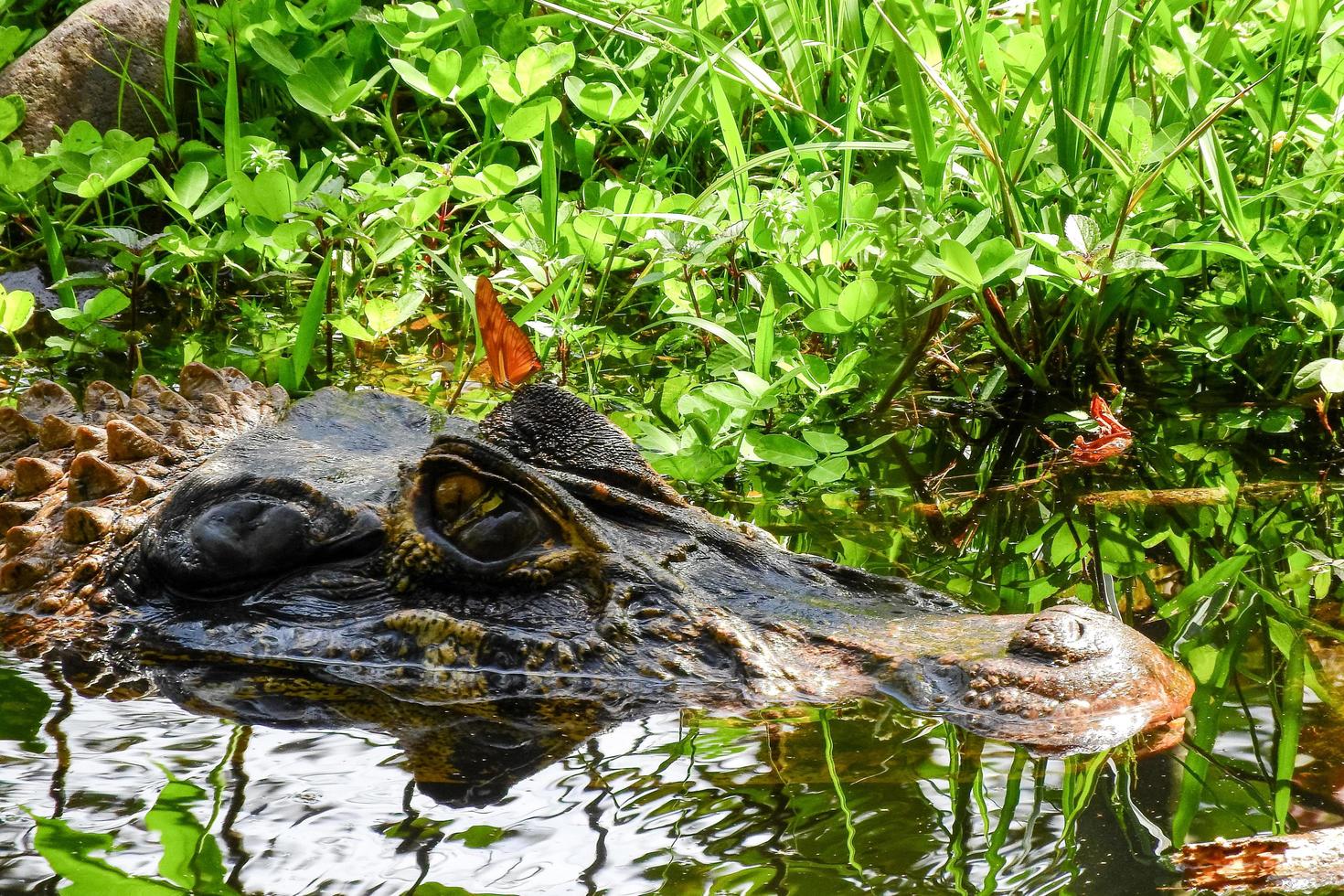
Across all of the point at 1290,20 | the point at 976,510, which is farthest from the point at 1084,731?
the point at 1290,20

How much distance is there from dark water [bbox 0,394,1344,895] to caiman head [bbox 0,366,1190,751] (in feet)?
0.47

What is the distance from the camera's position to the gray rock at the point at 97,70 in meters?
6.87

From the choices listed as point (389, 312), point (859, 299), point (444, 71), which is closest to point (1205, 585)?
point (859, 299)

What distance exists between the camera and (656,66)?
6363 mm

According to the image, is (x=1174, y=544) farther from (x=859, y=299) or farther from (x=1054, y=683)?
(x=1054, y=683)

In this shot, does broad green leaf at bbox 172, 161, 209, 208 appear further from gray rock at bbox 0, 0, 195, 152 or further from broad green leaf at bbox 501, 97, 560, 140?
gray rock at bbox 0, 0, 195, 152

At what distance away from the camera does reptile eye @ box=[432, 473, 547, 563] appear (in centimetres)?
317

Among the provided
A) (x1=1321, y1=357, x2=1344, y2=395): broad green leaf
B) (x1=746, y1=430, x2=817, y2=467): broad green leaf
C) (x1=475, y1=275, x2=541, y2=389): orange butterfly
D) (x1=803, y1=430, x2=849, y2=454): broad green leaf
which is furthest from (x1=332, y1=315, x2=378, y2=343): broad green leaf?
(x1=1321, y1=357, x2=1344, y2=395): broad green leaf

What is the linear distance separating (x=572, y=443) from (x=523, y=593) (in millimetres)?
424

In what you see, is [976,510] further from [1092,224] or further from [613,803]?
[613,803]

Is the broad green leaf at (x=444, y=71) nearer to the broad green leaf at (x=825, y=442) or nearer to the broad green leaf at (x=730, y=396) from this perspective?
the broad green leaf at (x=730, y=396)

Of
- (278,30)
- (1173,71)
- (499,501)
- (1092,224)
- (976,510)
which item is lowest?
(976,510)

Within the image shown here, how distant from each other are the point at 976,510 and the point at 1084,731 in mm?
1662

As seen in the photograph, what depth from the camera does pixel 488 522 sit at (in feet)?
10.4
